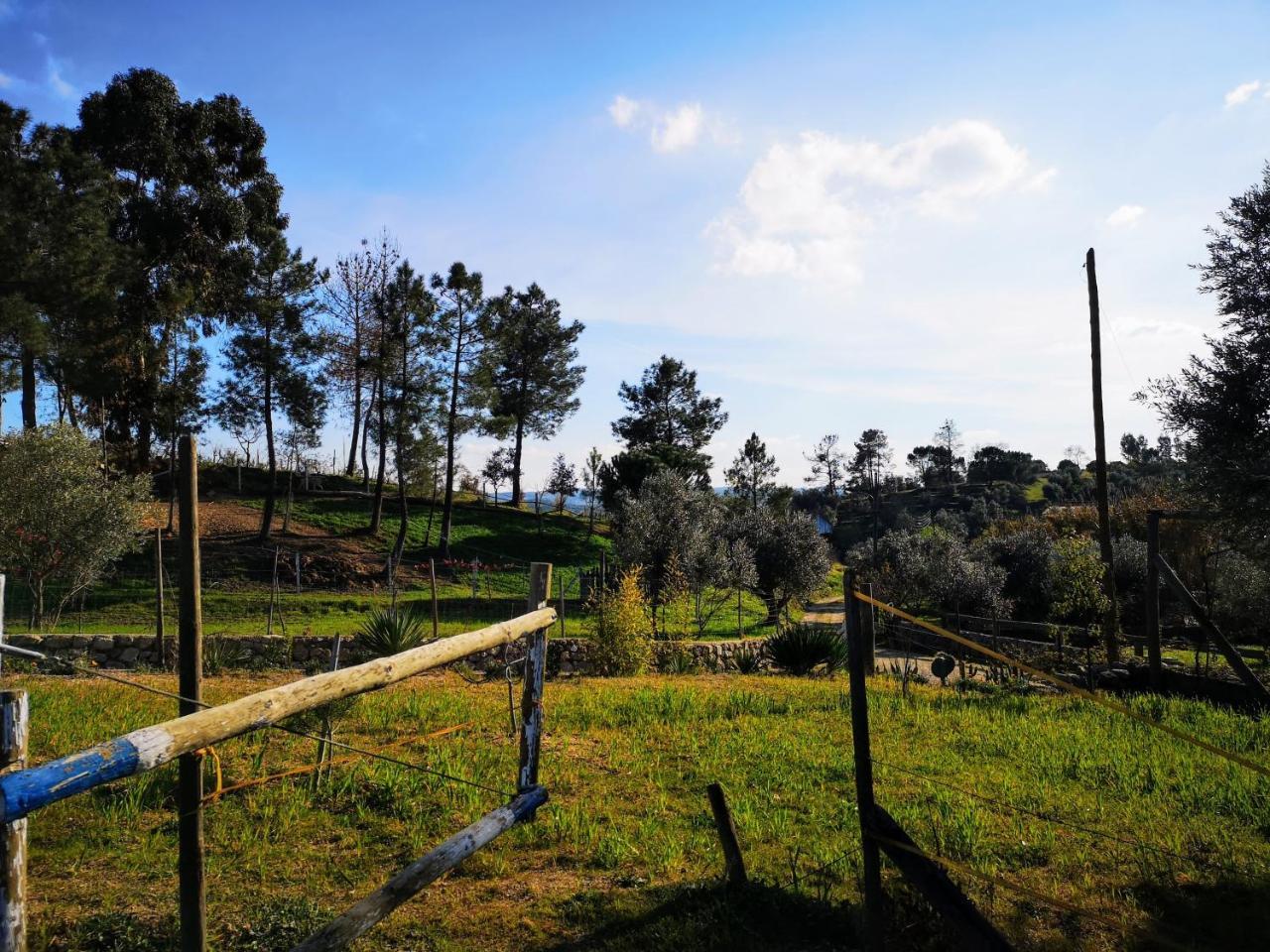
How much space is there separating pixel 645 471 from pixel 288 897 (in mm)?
37630

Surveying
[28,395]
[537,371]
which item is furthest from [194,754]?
[537,371]

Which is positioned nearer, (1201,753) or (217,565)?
(1201,753)

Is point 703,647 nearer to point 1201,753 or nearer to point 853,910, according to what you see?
point 1201,753

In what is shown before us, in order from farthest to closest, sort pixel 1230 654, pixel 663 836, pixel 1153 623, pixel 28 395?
1. pixel 28 395
2. pixel 1153 623
3. pixel 1230 654
4. pixel 663 836

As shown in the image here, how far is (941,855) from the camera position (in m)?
5.34

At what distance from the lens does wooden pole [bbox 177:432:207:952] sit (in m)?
3.51

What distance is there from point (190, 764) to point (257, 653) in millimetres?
13600

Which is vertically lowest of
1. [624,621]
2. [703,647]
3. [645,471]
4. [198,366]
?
[703,647]

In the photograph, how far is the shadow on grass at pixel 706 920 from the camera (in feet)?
13.9

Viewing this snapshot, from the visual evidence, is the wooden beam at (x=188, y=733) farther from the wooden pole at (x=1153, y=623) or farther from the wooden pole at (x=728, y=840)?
the wooden pole at (x=1153, y=623)

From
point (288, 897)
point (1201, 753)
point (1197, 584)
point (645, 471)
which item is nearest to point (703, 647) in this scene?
point (1201, 753)

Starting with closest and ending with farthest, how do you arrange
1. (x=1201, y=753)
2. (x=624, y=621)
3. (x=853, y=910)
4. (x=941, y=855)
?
(x=853, y=910)
(x=941, y=855)
(x=1201, y=753)
(x=624, y=621)

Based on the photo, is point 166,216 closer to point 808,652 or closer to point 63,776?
point 808,652

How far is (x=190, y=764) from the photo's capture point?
357 centimetres
